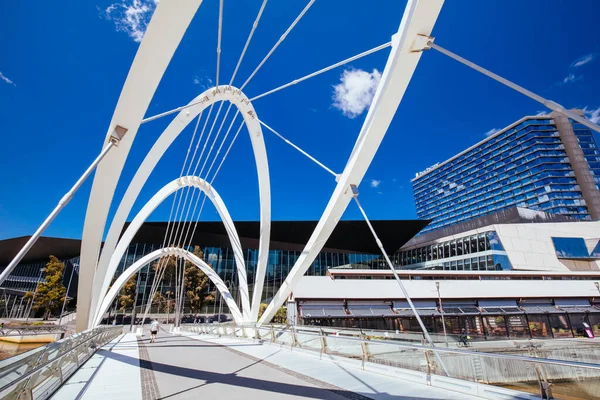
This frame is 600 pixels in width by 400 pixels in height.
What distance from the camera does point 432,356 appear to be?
4.91 metres

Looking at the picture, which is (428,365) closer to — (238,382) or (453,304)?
(238,382)

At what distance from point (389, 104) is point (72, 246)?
47.4 meters

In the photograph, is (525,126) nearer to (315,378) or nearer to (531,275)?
(531,275)

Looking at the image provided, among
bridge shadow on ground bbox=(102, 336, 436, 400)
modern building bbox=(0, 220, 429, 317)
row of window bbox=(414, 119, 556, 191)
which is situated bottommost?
bridge shadow on ground bbox=(102, 336, 436, 400)

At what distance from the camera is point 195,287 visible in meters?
38.7

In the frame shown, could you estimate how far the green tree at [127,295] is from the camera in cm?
3600

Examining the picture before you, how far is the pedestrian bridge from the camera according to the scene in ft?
11.3

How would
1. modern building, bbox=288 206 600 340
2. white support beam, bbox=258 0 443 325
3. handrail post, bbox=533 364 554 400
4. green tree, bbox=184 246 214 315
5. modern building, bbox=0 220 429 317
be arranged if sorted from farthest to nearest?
green tree, bbox=184 246 214 315, modern building, bbox=0 220 429 317, modern building, bbox=288 206 600 340, white support beam, bbox=258 0 443 325, handrail post, bbox=533 364 554 400

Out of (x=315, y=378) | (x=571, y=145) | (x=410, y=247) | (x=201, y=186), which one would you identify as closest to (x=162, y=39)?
(x=315, y=378)

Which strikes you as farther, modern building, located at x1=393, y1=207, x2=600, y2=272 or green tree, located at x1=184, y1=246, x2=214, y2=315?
green tree, located at x1=184, y1=246, x2=214, y2=315

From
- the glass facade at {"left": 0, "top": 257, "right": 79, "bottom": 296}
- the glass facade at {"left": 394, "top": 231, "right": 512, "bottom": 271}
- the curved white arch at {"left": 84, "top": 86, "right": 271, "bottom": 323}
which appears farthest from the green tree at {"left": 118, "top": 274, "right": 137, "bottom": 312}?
the glass facade at {"left": 394, "top": 231, "right": 512, "bottom": 271}

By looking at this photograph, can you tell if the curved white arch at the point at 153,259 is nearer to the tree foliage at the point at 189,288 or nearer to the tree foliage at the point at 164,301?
the tree foliage at the point at 189,288

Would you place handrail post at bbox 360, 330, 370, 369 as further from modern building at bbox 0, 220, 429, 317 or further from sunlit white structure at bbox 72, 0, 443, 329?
modern building at bbox 0, 220, 429, 317

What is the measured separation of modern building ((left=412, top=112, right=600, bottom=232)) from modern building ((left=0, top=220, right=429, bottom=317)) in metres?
61.3
